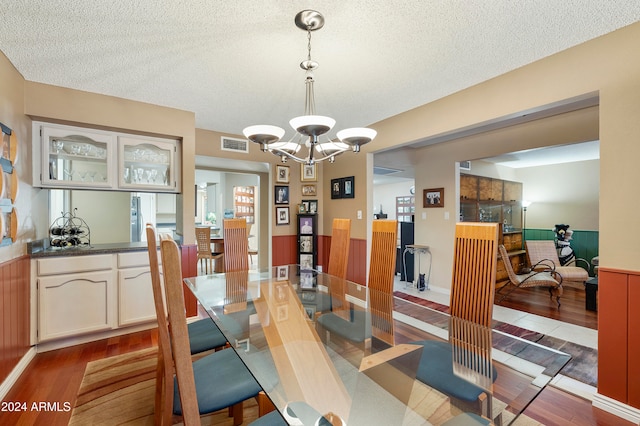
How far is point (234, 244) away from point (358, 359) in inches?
78.5

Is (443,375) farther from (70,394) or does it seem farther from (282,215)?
(282,215)

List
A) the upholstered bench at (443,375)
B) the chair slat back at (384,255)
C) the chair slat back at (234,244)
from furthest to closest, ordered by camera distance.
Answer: the chair slat back at (234,244) < the chair slat back at (384,255) < the upholstered bench at (443,375)

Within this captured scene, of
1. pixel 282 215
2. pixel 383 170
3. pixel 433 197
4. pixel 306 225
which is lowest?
pixel 306 225

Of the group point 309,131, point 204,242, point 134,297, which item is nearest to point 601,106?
point 309,131

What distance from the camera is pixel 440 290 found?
4555 mm

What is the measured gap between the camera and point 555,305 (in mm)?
3936

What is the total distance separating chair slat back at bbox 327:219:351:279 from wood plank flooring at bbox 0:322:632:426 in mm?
1032

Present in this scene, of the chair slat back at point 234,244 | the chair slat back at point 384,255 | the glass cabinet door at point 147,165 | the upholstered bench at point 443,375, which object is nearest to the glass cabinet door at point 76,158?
the glass cabinet door at point 147,165

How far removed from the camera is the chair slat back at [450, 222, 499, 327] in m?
1.60

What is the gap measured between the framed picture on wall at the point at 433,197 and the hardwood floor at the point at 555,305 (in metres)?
1.70

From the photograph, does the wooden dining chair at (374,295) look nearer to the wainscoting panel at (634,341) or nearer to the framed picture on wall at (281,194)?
the wainscoting panel at (634,341)

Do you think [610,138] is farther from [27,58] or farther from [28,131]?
[28,131]

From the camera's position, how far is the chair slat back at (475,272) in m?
1.60

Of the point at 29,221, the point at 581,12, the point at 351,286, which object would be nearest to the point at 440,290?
the point at 351,286
